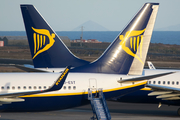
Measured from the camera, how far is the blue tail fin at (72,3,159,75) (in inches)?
1035

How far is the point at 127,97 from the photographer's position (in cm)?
2956

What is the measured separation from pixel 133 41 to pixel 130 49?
0.80 m

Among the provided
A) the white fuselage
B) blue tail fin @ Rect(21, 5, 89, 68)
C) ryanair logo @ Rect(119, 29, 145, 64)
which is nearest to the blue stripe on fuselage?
the white fuselage

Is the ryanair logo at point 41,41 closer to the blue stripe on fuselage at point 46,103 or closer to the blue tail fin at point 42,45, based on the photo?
the blue tail fin at point 42,45

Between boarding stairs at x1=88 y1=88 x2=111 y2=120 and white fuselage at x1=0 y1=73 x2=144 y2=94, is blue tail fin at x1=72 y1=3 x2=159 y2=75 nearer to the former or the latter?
white fuselage at x1=0 y1=73 x2=144 y2=94

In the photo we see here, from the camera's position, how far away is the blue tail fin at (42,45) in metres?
30.3

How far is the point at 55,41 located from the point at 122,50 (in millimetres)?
7872

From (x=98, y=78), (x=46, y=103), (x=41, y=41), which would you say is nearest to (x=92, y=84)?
(x=98, y=78)

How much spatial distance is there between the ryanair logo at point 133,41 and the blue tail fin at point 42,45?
5.90 metres

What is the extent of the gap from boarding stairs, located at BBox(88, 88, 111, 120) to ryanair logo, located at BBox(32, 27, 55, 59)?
357 inches

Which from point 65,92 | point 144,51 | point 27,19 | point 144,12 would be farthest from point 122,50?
point 27,19

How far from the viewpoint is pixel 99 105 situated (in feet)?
75.8

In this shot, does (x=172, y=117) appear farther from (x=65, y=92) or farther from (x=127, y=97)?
(x=65, y=92)

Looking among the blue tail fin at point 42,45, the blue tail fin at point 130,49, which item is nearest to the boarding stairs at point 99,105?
the blue tail fin at point 130,49
